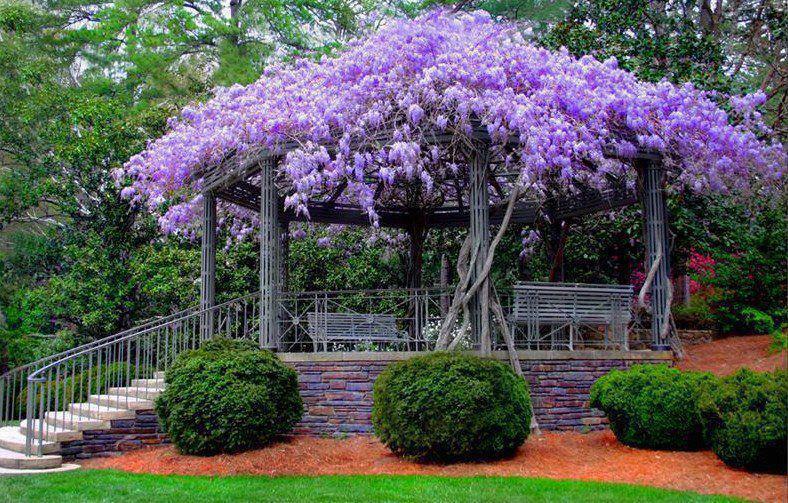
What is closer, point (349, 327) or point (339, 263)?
point (349, 327)

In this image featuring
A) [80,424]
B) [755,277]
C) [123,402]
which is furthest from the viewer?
[755,277]

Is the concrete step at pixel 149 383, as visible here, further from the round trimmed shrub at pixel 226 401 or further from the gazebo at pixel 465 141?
the round trimmed shrub at pixel 226 401

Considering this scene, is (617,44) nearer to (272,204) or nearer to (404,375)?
(272,204)

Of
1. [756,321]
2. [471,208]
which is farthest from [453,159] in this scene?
[756,321]

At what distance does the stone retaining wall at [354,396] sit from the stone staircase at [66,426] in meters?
0.15

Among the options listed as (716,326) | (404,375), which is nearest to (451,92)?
(404,375)

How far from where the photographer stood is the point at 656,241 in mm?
10648

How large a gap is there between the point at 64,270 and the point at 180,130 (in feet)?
29.3

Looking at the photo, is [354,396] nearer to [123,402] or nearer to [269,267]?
[269,267]

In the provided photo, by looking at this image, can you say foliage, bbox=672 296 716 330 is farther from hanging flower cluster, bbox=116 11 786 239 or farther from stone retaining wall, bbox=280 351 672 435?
stone retaining wall, bbox=280 351 672 435

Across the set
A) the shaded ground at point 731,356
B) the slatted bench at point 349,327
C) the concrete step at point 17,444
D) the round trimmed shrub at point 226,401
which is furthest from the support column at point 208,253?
the shaded ground at point 731,356

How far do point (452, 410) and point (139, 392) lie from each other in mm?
4900

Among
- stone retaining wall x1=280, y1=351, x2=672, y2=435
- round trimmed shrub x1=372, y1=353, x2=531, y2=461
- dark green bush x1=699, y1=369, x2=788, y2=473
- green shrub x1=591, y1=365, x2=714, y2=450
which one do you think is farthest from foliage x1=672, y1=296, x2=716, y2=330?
round trimmed shrub x1=372, y1=353, x2=531, y2=461

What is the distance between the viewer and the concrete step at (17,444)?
925 cm
